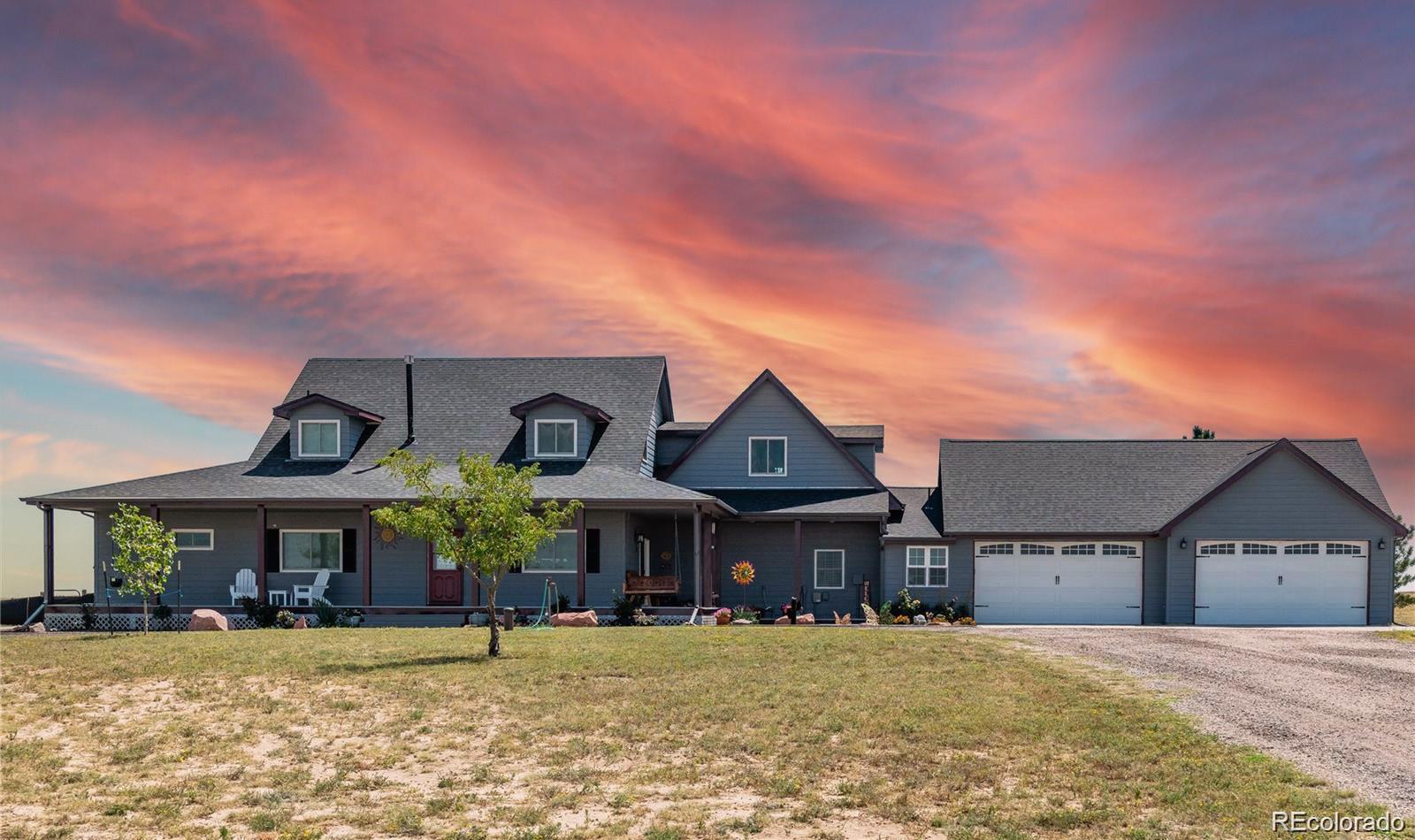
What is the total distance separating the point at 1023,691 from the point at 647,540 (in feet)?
67.6

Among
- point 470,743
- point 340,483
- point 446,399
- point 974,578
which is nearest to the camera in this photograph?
point 470,743

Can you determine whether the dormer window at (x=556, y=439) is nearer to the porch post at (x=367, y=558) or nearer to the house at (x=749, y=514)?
the house at (x=749, y=514)

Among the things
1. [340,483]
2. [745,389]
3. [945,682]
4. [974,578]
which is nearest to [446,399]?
[340,483]

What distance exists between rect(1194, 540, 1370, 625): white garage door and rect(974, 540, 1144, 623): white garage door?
193 centimetres

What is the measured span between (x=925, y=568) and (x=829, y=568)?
3032 millimetres

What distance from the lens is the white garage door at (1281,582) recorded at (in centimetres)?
3347

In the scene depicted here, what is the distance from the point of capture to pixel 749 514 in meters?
33.5

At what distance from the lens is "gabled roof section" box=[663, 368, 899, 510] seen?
35969mm

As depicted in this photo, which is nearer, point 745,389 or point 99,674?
point 99,674

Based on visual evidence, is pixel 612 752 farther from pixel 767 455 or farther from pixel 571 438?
pixel 767 455

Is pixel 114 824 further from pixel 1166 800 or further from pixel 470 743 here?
pixel 1166 800

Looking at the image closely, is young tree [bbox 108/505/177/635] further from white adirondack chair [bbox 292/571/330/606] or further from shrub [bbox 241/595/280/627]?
white adirondack chair [bbox 292/571/330/606]

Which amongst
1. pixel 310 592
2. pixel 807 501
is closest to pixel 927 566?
pixel 807 501

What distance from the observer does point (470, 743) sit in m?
12.4
